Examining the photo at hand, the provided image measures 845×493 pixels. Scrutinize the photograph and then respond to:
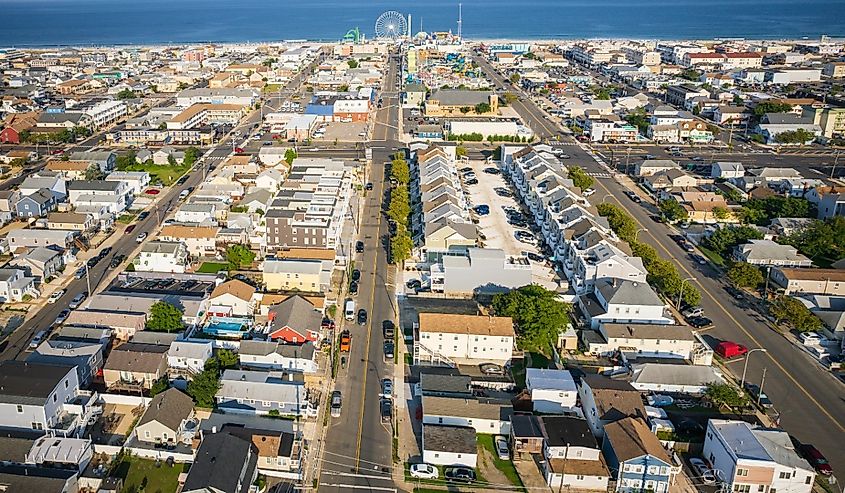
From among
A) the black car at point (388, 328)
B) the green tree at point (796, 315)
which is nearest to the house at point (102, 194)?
the black car at point (388, 328)

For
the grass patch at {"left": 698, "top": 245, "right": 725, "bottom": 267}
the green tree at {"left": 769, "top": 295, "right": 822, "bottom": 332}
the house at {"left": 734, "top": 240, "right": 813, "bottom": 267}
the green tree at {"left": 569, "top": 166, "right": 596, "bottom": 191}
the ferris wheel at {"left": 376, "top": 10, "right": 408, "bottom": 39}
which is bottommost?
the green tree at {"left": 769, "top": 295, "right": 822, "bottom": 332}

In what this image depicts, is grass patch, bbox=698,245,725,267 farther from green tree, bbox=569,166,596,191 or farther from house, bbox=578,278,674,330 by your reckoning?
green tree, bbox=569,166,596,191

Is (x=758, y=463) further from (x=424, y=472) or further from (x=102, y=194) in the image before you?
(x=102, y=194)

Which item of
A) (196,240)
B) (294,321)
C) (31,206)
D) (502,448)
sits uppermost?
(31,206)

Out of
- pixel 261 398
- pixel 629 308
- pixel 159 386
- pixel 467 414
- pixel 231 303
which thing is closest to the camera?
pixel 467 414

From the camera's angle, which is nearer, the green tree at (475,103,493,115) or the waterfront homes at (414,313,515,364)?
the waterfront homes at (414,313,515,364)

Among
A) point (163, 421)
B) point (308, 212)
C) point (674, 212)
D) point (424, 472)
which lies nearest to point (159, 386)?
point (163, 421)

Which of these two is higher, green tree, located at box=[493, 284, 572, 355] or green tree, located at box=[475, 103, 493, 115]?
green tree, located at box=[475, 103, 493, 115]

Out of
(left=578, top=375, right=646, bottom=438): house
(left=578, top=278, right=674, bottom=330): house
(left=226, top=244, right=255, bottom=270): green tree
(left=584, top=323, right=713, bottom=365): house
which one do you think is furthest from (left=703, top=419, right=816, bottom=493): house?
(left=226, top=244, right=255, bottom=270): green tree
